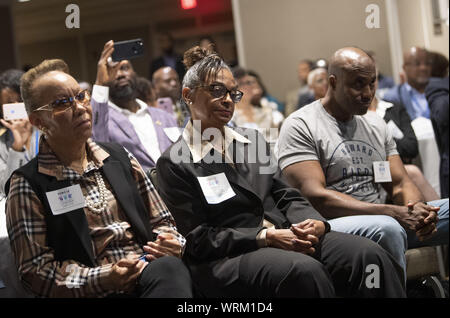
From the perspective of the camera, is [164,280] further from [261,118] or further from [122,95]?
[261,118]

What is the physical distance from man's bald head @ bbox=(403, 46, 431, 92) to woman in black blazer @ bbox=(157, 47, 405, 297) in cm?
216

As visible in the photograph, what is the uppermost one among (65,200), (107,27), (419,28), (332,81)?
(107,27)

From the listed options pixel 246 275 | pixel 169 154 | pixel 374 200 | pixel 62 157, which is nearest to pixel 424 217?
pixel 374 200

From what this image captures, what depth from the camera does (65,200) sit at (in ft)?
7.19

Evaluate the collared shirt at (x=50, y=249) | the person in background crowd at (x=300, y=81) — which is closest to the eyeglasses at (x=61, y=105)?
→ the collared shirt at (x=50, y=249)

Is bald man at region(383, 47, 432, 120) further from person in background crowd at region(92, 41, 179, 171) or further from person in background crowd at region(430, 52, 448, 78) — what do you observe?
person in background crowd at region(92, 41, 179, 171)

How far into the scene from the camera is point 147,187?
243 centimetres

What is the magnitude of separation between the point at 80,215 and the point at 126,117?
1478 millimetres

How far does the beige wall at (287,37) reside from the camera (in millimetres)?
4141

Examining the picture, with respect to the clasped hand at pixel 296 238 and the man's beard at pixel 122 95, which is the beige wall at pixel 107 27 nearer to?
the man's beard at pixel 122 95

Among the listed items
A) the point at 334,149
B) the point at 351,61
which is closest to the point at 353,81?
the point at 351,61

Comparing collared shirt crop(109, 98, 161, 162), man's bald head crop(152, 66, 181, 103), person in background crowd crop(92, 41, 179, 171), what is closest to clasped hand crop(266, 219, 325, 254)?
person in background crowd crop(92, 41, 179, 171)

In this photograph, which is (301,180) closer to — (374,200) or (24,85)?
(374,200)
